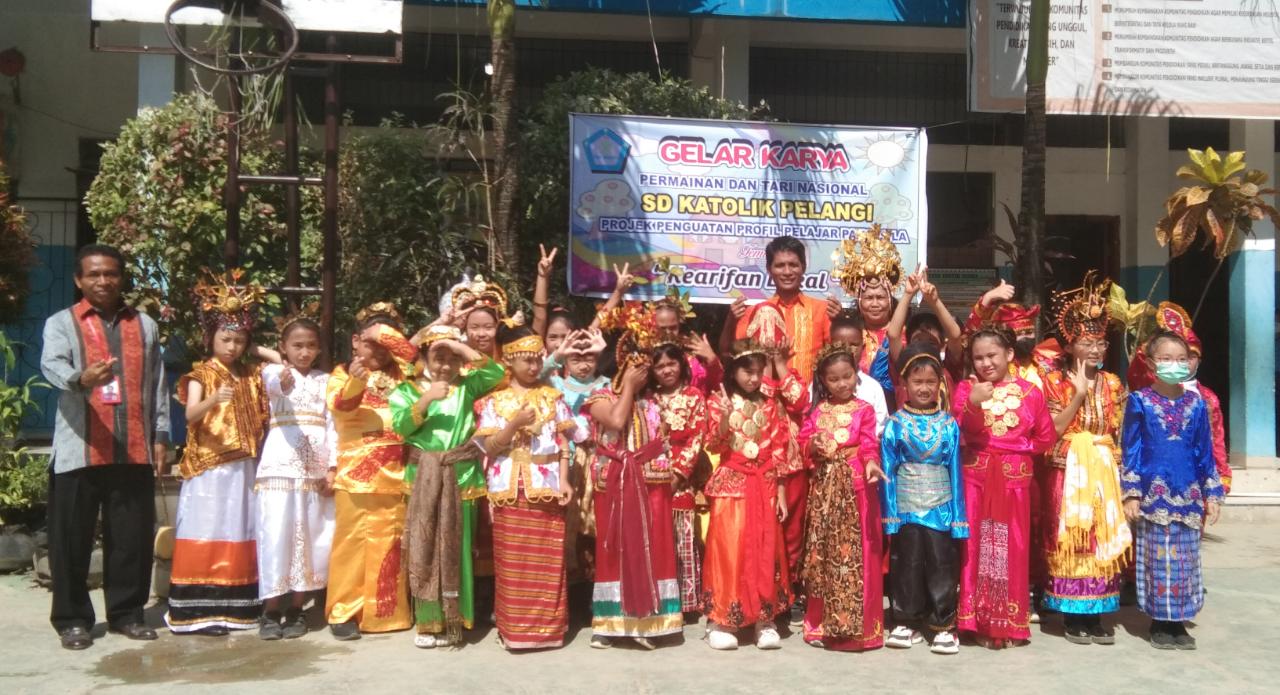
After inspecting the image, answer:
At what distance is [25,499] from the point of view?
23.1ft

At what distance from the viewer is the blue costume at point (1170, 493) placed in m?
5.55

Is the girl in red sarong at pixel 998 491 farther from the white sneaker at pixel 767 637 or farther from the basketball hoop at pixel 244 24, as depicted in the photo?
the basketball hoop at pixel 244 24

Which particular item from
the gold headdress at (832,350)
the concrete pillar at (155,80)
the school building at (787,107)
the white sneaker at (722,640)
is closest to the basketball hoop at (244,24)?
the concrete pillar at (155,80)

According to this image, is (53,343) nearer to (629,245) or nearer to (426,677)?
(426,677)

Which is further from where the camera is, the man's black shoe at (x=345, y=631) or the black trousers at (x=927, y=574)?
the man's black shoe at (x=345, y=631)

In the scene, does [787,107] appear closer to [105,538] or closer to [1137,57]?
[1137,57]

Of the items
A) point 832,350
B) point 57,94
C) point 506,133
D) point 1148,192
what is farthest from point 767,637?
point 57,94

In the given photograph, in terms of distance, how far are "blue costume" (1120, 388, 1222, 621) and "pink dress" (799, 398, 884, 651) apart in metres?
1.30

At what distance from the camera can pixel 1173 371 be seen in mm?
5512

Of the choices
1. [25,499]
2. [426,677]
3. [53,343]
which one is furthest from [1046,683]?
[25,499]

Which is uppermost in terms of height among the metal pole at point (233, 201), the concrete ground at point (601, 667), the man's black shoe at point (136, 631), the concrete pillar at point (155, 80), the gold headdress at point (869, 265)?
the concrete pillar at point (155, 80)

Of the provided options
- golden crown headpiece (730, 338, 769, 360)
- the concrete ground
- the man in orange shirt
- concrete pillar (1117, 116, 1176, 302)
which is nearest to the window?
concrete pillar (1117, 116, 1176, 302)

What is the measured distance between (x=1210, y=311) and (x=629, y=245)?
24.1 ft

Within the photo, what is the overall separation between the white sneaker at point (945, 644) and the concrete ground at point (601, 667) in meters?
0.06
